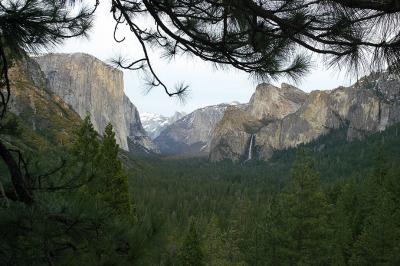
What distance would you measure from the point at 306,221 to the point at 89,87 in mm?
167570

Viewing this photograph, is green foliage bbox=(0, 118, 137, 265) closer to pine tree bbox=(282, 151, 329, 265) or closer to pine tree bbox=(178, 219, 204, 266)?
pine tree bbox=(178, 219, 204, 266)

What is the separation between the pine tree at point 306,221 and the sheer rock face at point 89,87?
15339 cm

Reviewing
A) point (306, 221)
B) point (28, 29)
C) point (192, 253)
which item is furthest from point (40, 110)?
point (28, 29)

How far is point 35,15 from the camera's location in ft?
10.9

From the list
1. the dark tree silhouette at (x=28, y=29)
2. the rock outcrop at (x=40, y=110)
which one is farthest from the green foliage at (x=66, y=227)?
the rock outcrop at (x=40, y=110)

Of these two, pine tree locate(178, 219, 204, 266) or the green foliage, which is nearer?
the green foliage

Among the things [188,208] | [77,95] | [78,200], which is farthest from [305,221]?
[77,95]

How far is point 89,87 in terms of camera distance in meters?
179

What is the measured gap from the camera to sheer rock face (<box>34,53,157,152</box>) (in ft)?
577

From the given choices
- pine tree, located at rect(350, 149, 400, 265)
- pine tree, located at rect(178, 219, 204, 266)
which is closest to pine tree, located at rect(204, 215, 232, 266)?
pine tree, located at rect(178, 219, 204, 266)

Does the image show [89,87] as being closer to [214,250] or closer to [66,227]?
[214,250]

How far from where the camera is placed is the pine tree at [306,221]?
20797mm

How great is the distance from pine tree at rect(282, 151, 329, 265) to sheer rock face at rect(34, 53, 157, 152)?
153386mm

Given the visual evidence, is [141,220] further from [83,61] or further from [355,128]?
[83,61]
